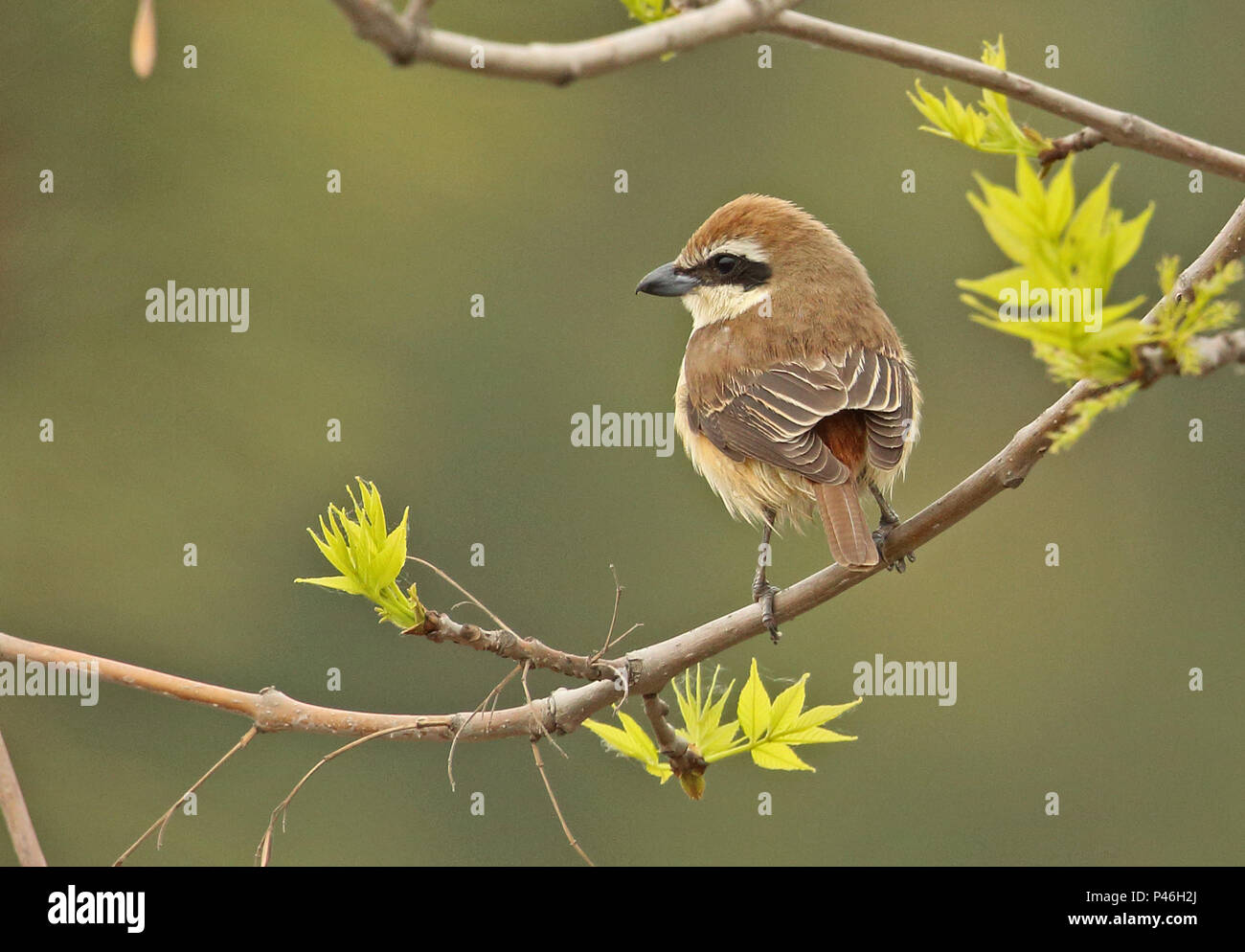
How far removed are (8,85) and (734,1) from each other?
18.4 feet

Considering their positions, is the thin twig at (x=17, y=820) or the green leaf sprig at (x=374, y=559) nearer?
the thin twig at (x=17, y=820)

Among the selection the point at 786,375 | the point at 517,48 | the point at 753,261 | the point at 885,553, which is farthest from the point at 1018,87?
the point at 753,261

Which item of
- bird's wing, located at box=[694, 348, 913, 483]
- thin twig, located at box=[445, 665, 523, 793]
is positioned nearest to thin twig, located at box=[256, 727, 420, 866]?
thin twig, located at box=[445, 665, 523, 793]

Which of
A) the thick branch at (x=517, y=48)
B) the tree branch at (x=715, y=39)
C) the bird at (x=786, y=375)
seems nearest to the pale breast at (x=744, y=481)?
the bird at (x=786, y=375)

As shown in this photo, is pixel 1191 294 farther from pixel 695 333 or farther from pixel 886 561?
pixel 695 333

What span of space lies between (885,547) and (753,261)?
1431 mm

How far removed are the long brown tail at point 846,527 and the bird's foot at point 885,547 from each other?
0.02 m

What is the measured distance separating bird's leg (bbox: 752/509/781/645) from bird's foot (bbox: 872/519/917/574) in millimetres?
235

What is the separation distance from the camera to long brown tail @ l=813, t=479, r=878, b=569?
9.54 feet

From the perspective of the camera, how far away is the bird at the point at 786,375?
11.8 ft

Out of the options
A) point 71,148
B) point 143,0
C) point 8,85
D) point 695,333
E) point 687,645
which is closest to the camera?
point 143,0

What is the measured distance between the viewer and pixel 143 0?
49.5 inches

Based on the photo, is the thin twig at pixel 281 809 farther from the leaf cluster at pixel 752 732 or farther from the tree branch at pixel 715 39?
the tree branch at pixel 715 39

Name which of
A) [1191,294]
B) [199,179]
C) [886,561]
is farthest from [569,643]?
[1191,294]
